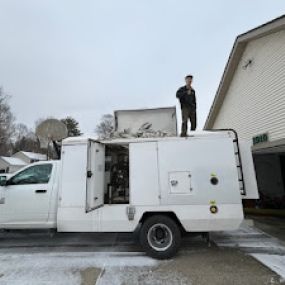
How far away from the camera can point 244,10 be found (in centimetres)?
1150

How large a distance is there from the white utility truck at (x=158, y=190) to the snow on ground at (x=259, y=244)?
36.1 inches

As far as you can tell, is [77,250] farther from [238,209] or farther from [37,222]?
[238,209]

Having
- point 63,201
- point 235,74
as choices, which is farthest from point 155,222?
point 235,74

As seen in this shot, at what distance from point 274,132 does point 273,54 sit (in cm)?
282

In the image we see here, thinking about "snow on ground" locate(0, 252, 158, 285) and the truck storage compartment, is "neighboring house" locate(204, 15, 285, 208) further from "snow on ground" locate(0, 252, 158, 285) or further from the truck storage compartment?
"snow on ground" locate(0, 252, 158, 285)

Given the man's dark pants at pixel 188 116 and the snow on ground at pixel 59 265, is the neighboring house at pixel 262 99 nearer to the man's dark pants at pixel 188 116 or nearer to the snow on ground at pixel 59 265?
the man's dark pants at pixel 188 116

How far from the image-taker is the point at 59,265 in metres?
4.42

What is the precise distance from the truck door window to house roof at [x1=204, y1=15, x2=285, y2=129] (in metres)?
8.58

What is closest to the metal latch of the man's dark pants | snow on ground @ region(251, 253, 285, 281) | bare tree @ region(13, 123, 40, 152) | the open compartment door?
the open compartment door

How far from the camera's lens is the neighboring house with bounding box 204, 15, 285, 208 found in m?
8.00

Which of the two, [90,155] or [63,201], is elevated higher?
[90,155]

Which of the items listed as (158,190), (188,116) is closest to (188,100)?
(188,116)

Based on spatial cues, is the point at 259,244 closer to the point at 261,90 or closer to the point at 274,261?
the point at 274,261

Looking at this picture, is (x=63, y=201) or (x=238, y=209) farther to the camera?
(x=63, y=201)
